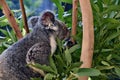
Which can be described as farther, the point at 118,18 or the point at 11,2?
the point at 11,2

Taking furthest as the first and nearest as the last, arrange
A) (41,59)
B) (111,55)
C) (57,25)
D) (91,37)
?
(57,25) < (41,59) < (111,55) < (91,37)

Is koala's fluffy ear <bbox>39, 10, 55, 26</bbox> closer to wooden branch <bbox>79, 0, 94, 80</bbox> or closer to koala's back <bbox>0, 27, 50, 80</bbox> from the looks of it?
koala's back <bbox>0, 27, 50, 80</bbox>

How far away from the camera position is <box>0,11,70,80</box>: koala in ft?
3.47

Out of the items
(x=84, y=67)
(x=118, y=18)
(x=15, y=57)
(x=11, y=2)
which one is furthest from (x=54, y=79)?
(x=11, y=2)

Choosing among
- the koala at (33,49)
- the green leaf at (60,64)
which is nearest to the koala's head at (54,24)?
the koala at (33,49)

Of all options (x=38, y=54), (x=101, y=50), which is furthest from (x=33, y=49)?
(x=101, y=50)

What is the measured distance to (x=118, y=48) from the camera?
100 cm

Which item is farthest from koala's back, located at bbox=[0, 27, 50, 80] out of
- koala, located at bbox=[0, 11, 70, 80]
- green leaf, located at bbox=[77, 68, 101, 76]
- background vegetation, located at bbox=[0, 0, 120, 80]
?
green leaf, located at bbox=[77, 68, 101, 76]

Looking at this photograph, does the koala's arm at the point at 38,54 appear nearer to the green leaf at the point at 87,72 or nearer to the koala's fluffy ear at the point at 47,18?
the koala's fluffy ear at the point at 47,18

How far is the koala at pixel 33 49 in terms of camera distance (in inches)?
41.6

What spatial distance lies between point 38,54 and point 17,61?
0.09 metres

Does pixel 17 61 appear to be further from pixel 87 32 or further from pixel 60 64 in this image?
pixel 87 32

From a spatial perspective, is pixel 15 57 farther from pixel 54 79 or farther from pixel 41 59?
pixel 54 79

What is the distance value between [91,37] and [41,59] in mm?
296
